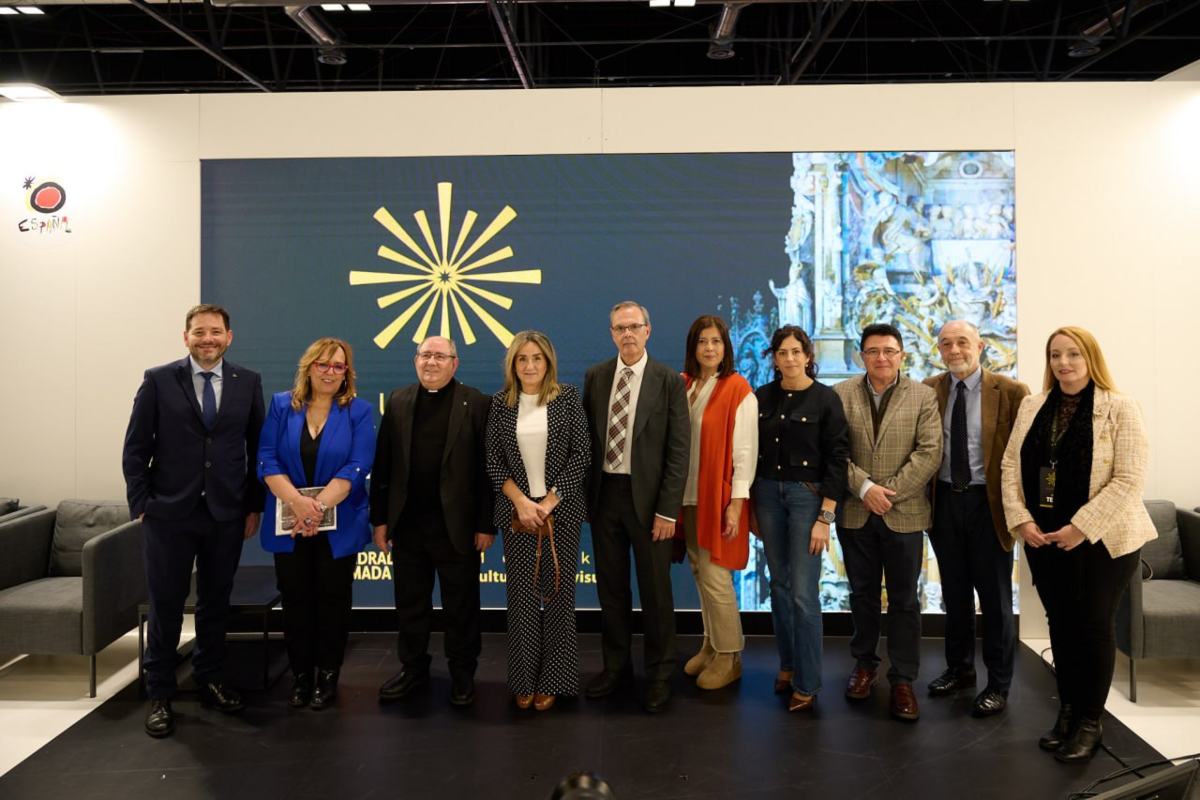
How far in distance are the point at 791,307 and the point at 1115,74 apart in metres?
7.40

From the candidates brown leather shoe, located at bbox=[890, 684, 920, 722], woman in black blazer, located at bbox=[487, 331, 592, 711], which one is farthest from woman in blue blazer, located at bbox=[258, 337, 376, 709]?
brown leather shoe, located at bbox=[890, 684, 920, 722]

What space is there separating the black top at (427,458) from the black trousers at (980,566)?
2.15 m

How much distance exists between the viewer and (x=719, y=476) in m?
3.37

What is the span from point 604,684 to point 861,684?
1129mm

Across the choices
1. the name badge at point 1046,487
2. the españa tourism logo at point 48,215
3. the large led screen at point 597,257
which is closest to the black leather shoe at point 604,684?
the large led screen at point 597,257

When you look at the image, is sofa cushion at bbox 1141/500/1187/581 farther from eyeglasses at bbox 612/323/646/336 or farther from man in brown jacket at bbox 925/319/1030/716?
eyeglasses at bbox 612/323/646/336

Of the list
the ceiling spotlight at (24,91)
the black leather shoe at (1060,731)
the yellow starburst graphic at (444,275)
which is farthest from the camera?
the yellow starburst graphic at (444,275)

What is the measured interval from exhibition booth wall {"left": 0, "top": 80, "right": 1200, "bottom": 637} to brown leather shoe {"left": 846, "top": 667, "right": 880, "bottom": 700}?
1.43 metres

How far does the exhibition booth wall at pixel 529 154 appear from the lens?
4.30 m

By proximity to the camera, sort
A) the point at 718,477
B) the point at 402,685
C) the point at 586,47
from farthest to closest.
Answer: the point at 586,47, the point at 402,685, the point at 718,477

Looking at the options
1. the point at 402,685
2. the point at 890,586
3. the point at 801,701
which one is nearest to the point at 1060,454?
the point at 890,586

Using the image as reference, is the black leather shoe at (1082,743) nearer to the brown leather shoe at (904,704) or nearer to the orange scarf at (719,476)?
the brown leather shoe at (904,704)

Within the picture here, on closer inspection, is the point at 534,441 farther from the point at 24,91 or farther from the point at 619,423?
the point at 24,91

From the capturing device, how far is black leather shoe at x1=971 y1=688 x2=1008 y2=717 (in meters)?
3.27
